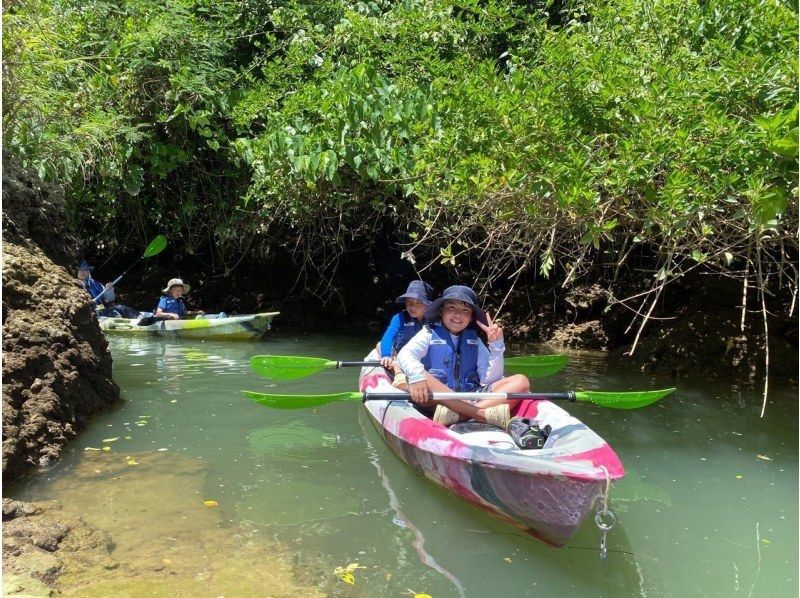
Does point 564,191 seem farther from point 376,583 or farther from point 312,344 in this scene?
point 312,344

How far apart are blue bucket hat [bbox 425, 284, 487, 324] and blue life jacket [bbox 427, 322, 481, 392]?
97 mm

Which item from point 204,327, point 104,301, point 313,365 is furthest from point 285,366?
point 104,301

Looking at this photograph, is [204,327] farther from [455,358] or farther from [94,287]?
[455,358]

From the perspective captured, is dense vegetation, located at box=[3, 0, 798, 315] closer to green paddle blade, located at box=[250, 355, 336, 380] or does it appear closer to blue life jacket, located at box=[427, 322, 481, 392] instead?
blue life jacket, located at box=[427, 322, 481, 392]

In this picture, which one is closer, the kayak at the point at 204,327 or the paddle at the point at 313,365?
the paddle at the point at 313,365

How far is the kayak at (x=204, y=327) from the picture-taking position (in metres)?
9.82

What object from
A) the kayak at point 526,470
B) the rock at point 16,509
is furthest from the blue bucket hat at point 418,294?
the rock at point 16,509

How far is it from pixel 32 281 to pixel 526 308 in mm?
7843

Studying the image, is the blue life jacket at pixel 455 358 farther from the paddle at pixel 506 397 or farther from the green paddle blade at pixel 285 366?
the green paddle blade at pixel 285 366

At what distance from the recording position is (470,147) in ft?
18.7

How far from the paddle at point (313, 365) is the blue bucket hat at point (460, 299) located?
4.90 ft

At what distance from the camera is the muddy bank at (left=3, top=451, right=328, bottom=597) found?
3020 millimetres

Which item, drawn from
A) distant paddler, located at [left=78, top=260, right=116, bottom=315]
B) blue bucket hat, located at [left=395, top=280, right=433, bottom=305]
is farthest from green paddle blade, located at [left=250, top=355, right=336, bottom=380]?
distant paddler, located at [left=78, top=260, right=116, bottom=315]

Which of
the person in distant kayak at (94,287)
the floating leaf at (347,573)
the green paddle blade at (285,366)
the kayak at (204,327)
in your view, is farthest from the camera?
the person in distant kayak at (94,287)
